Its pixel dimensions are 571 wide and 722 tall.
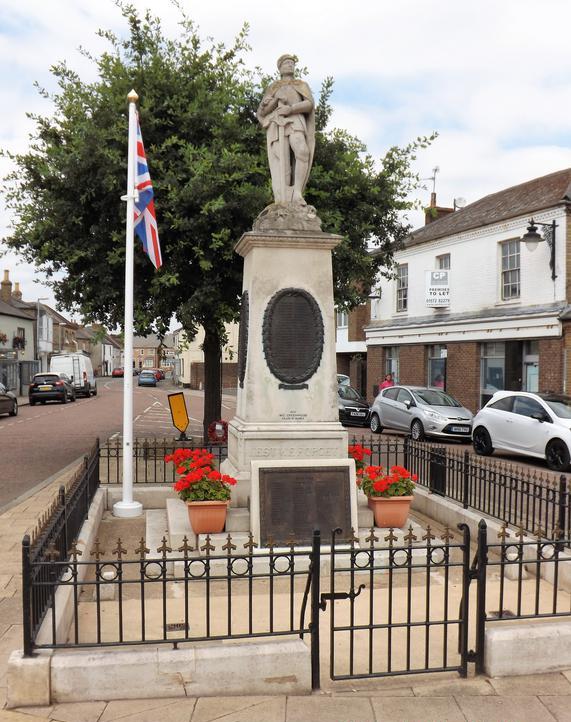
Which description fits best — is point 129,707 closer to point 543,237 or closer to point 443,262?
point 543,237

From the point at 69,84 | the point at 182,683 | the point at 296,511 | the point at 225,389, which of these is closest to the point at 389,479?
the point at 296,511

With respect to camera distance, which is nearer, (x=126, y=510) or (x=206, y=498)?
(x=206, y=498)

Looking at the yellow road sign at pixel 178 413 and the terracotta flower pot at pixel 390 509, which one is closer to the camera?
the terracotta flower pot at pixel 390 509

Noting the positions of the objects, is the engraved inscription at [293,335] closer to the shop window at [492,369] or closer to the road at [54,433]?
the road at [54,433]

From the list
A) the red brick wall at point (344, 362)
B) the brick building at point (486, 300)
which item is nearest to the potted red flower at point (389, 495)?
the brick building at point (486, 300)

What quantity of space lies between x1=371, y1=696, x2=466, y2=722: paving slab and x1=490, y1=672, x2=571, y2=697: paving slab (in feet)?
1.33

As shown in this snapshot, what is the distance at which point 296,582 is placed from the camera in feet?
21.7

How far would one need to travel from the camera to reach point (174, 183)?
38.8 ft

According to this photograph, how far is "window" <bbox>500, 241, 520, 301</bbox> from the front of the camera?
22547 millimetres

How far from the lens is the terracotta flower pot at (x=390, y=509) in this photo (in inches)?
307

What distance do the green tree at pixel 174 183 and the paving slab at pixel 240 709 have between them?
8.26m

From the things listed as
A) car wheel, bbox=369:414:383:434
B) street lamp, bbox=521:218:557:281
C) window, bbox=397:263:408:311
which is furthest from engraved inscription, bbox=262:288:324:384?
window, bbox=397:263:408:311

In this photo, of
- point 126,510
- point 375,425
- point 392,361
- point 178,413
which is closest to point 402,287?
point 392,361

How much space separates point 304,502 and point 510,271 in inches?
698
